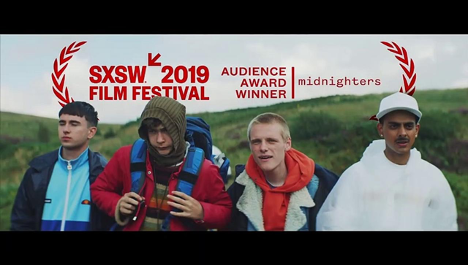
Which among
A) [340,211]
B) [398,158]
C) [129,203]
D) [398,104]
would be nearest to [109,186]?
[129,203]

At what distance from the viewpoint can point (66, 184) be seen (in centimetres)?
755

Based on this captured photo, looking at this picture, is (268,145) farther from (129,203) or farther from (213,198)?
(129,203)

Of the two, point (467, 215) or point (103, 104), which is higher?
point (103, 104)

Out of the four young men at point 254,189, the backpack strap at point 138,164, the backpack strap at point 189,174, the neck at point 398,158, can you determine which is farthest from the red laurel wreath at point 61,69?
the neck at point 398,158

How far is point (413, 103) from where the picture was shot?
749 cm

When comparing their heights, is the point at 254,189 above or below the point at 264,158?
below

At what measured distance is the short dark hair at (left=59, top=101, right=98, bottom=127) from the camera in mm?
7637

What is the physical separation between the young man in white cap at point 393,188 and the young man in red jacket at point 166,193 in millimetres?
1225

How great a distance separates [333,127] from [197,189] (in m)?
1.71

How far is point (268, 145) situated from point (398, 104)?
1513mm

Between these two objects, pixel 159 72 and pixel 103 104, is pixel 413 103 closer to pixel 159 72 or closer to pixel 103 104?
pixel 159 72

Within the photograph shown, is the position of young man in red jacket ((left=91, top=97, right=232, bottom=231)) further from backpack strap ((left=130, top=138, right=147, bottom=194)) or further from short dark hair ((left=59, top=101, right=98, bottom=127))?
short dark hair ((left=59, top=101, right=98, bottom=127))

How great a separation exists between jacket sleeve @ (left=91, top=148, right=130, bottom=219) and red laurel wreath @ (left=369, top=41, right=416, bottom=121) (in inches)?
114
